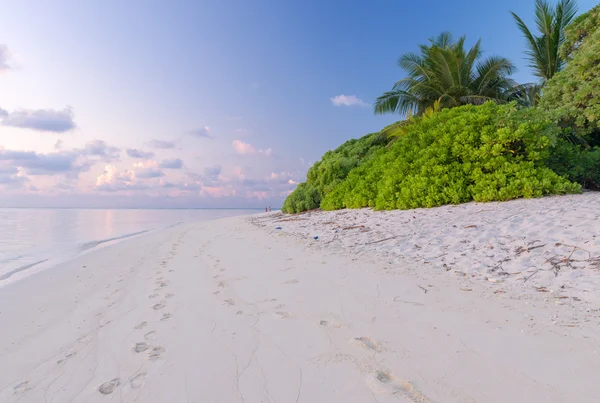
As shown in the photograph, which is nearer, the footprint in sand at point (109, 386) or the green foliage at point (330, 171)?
the footprint in sand at point (109, 386)

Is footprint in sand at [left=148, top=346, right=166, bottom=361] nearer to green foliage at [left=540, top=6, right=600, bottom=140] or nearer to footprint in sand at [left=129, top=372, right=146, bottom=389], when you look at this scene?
footprint in sand at [left=129, top=372, right=146, bottom=389]

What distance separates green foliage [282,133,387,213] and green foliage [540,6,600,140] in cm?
667

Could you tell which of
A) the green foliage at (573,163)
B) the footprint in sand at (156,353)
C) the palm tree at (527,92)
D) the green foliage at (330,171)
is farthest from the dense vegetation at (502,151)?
the footprint in sand at (156,353)

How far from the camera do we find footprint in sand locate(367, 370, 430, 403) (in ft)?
4.99

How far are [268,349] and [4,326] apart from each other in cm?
276

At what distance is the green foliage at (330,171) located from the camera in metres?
14.2

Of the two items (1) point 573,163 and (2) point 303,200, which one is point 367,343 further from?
(2) point 303,200

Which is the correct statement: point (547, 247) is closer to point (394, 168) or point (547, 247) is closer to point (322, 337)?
point (322, 337)

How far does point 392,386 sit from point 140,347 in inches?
67.5

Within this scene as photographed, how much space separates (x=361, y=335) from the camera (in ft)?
7.15

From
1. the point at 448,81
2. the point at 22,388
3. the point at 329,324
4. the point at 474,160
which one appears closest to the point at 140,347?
the point at 22,388

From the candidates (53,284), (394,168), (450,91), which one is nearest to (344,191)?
(394,168)

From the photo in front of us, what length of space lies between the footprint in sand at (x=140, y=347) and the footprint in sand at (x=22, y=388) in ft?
1.85

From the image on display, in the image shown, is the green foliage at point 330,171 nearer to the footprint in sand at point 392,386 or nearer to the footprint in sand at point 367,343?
the footprint in sand at point 367,343
